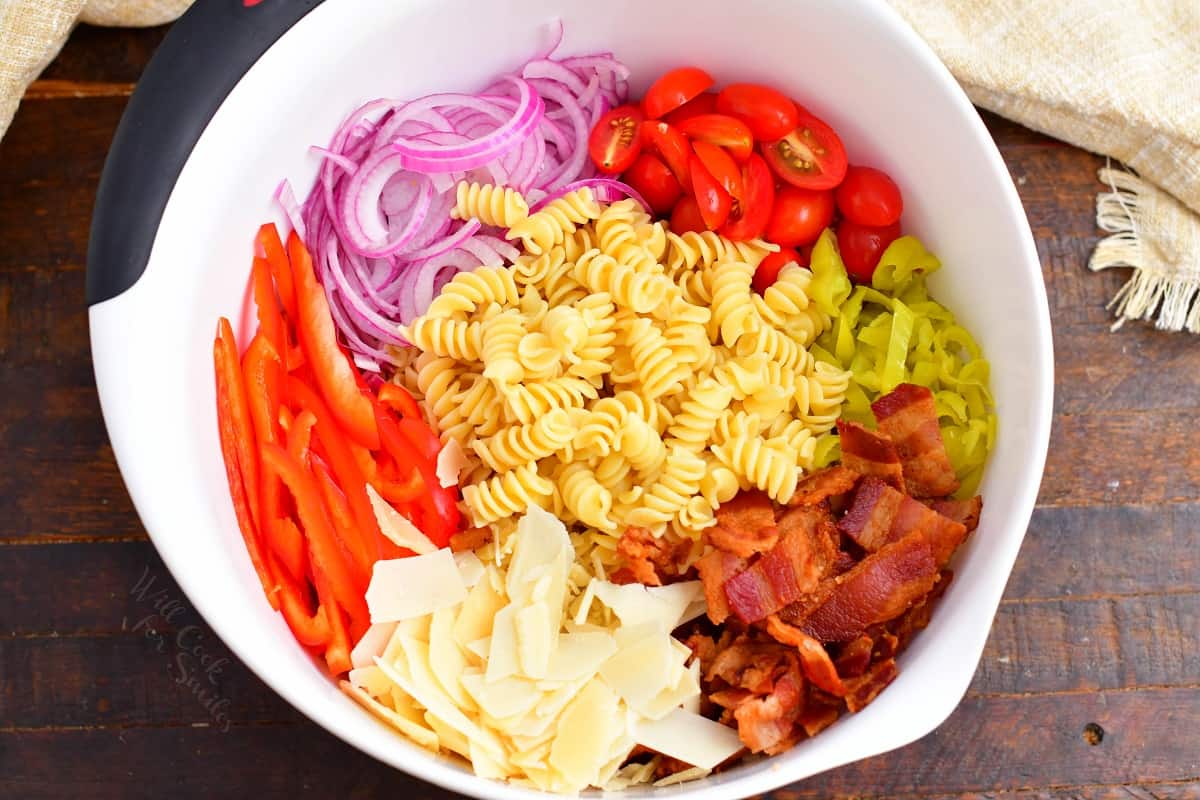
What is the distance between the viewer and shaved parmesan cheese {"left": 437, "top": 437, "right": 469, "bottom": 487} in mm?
2014

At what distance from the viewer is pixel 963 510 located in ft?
6.51

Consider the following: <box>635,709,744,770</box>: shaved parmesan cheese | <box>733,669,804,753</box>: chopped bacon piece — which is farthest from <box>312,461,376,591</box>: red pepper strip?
<box>733,669,804,753</box>: chopped bacon piece

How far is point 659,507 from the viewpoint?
1940mm

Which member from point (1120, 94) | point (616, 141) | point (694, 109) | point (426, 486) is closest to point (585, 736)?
point (426, 486)

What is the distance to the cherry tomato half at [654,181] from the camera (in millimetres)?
2172

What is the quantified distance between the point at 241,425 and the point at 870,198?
1.35m

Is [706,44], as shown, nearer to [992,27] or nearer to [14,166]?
[992,27]

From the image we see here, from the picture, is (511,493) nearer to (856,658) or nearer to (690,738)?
(690,738)

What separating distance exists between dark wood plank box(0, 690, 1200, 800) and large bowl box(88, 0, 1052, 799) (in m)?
0.46

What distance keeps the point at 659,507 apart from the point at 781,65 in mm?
956

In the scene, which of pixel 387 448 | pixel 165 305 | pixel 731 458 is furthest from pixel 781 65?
pixel 165 305

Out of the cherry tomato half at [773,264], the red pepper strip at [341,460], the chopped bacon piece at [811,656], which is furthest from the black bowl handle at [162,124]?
the chopped bacon piece at [811,656]

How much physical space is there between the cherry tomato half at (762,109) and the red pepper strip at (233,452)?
1142 millimetres

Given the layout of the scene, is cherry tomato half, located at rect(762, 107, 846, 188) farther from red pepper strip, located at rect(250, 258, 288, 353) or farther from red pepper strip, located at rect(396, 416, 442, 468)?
red pepper strip, located at rect(250, 258, 288, 353)
